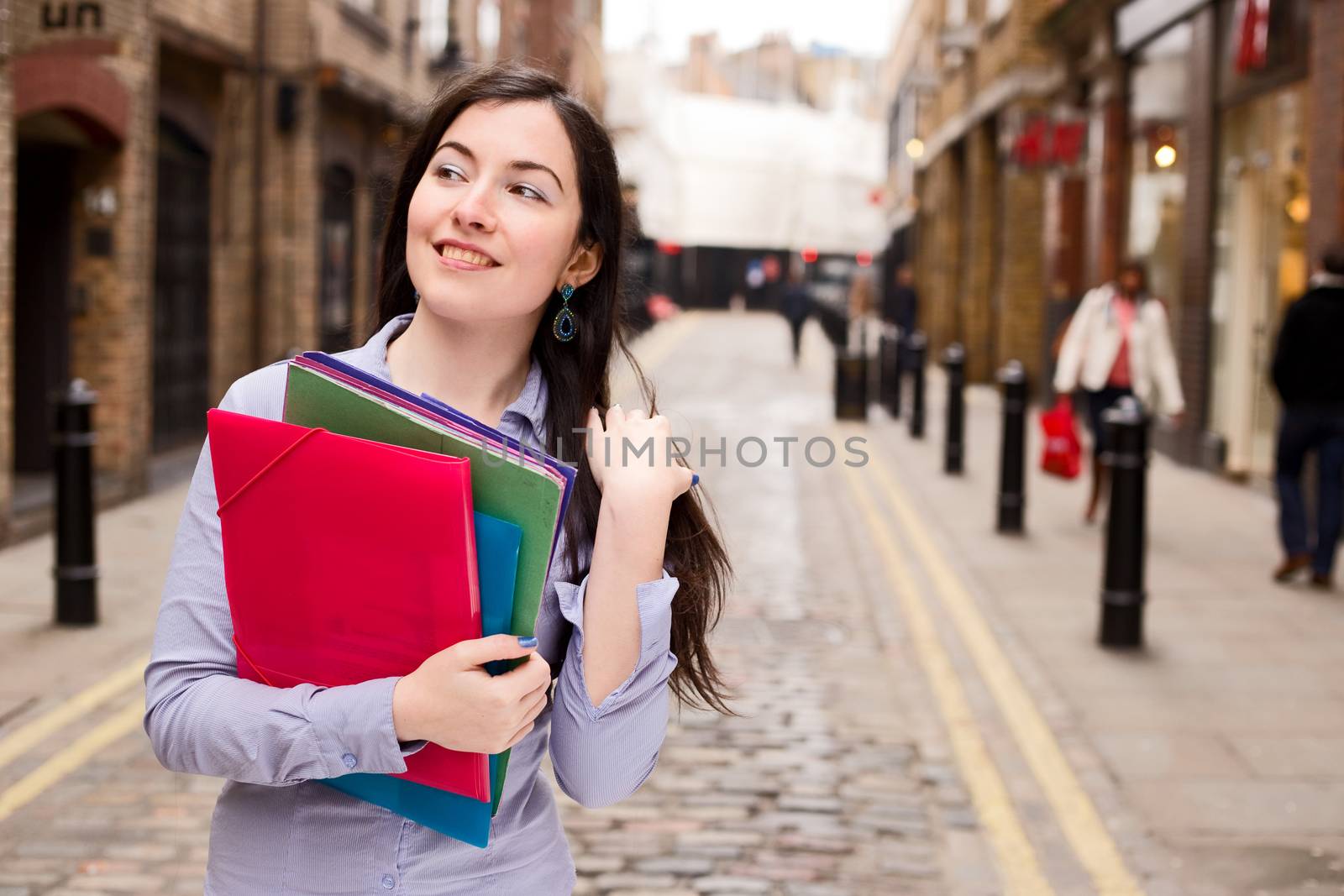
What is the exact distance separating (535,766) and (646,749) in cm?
18

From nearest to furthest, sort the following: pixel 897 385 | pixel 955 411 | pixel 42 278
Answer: pixel 42 278 → pixel 955 411 → pixel 897 385

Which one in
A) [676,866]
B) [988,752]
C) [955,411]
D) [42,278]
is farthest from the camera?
[955,411]

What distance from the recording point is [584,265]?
2.08 meters

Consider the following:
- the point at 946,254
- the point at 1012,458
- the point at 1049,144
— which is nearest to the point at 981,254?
the point at 946,254

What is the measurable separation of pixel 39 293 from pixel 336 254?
24.8 feet

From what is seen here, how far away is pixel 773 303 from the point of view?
72.6 metres

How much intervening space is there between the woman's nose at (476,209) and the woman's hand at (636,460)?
0.88 feet

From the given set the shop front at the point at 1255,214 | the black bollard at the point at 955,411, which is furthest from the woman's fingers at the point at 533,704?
the black bollard at the point at 955,411

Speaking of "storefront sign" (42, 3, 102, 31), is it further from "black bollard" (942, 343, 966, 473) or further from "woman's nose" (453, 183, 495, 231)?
"woman's nose" (453, 183, 495, 231)

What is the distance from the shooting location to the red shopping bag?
11266mm

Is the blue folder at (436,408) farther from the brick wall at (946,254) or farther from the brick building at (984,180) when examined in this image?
the brick wall at (946,254)

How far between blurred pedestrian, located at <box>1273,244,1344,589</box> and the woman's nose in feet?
26.2

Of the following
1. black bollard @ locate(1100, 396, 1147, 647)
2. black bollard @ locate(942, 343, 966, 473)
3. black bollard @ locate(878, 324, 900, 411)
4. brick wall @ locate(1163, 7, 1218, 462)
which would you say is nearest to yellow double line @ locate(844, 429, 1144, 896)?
black bollard @ locate(1100, 396, 1147, 647)

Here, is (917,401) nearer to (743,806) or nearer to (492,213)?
(743,806)
